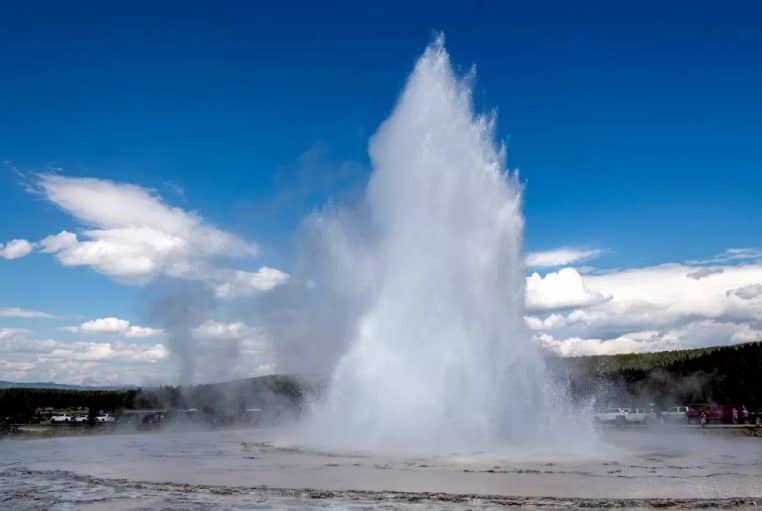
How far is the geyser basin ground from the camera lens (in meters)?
12.4

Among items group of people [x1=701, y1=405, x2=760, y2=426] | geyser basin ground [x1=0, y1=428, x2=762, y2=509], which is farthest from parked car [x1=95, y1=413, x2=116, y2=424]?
group of people [x1=701, y1=405, x2=760, y2=426]

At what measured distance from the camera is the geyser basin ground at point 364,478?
40.7ft

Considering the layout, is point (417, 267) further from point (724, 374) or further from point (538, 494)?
point (724, 374)

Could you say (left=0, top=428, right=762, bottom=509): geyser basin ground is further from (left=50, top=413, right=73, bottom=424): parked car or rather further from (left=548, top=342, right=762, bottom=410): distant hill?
(left=548, top=342, right=762, bottom=410): distant hill

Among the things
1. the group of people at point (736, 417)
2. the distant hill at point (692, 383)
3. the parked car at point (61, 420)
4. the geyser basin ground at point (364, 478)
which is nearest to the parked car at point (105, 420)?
the parked car at point (61, 420)

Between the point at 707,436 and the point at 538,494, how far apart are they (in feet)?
67.2

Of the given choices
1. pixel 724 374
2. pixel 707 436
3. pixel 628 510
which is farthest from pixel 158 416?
pixel 724 374

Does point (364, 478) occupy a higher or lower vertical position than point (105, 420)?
lower

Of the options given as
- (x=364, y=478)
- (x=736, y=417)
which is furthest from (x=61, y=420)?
(x=736, y=417)

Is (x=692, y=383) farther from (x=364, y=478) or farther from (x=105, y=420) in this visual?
(x=364, y=478)

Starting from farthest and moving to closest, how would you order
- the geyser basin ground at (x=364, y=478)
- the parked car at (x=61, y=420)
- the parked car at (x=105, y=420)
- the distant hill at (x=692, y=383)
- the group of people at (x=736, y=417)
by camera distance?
the distant hill at (x=692, y=383) < the parked car at (x=61, y=420) < the parked car at (x=105, y=420) < the group of people at (x=736, y=417) < the geyser basin ground at (x=364, y=478)

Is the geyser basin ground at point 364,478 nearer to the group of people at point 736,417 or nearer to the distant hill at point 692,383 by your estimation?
the group of people at point 736,417

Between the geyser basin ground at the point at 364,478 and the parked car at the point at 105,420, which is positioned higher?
the parked car at the point at 105,420

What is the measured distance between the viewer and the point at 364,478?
1534 cm
